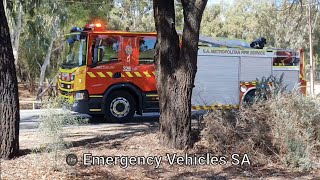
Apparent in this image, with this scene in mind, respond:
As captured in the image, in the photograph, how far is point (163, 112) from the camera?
7523mm

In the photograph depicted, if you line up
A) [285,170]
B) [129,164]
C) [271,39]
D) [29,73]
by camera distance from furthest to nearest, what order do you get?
[271,39], [29,73], [285,170], [129,164]

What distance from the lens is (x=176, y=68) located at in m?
7.43

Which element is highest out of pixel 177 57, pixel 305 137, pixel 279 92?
pixel 177 57

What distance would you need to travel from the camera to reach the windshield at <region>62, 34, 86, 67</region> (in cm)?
1177

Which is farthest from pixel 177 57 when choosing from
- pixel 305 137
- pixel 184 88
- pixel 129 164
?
pixel 305 137

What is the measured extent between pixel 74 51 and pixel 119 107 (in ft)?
6.57

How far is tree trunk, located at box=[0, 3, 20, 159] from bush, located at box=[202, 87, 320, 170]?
3241 mm

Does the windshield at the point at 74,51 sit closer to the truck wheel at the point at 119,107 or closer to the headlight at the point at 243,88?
the truck wheel at the point at 119,107

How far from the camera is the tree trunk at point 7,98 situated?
244 inches

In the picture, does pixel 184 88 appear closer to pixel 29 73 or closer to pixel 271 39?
pixel 29 73

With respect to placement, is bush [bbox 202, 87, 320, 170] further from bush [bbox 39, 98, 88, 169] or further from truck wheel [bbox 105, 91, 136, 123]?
truck wheel [bbox 105, 91, 136, 123]

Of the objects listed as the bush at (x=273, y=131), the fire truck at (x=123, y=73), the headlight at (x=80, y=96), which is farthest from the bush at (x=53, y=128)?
the headlight at (x=80, y=96)

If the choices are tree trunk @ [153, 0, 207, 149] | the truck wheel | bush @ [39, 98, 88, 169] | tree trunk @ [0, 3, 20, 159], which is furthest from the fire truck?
bush @ [39, 98, 88, 169]

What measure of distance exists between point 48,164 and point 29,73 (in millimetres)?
28136
